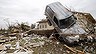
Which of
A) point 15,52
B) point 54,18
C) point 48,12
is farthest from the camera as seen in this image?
point 48,12

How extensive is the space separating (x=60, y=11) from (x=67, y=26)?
1.30 metres

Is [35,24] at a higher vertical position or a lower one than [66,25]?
lower

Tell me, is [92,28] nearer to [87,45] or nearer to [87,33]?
[87,33]

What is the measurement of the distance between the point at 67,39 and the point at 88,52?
1.55 metres

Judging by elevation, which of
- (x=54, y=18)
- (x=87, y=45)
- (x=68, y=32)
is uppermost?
(x=54, y=18)

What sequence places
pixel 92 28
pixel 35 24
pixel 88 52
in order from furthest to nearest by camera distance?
1. pixel 35 24
2. pixel 92 28
3. pixel 88 52

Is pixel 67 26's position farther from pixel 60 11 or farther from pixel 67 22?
pixel 60 11

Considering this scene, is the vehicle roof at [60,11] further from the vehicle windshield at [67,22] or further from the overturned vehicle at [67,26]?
the vehicle windshield at [67,22]

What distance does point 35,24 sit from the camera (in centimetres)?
3070

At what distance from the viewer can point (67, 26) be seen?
11.0m

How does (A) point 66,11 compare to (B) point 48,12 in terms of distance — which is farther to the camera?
(B) point 48,12

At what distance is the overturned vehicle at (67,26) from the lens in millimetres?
9664

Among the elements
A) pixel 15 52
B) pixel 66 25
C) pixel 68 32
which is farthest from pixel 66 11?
pixel 15 52

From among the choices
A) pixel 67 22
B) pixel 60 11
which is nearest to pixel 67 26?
pixel 67 22
